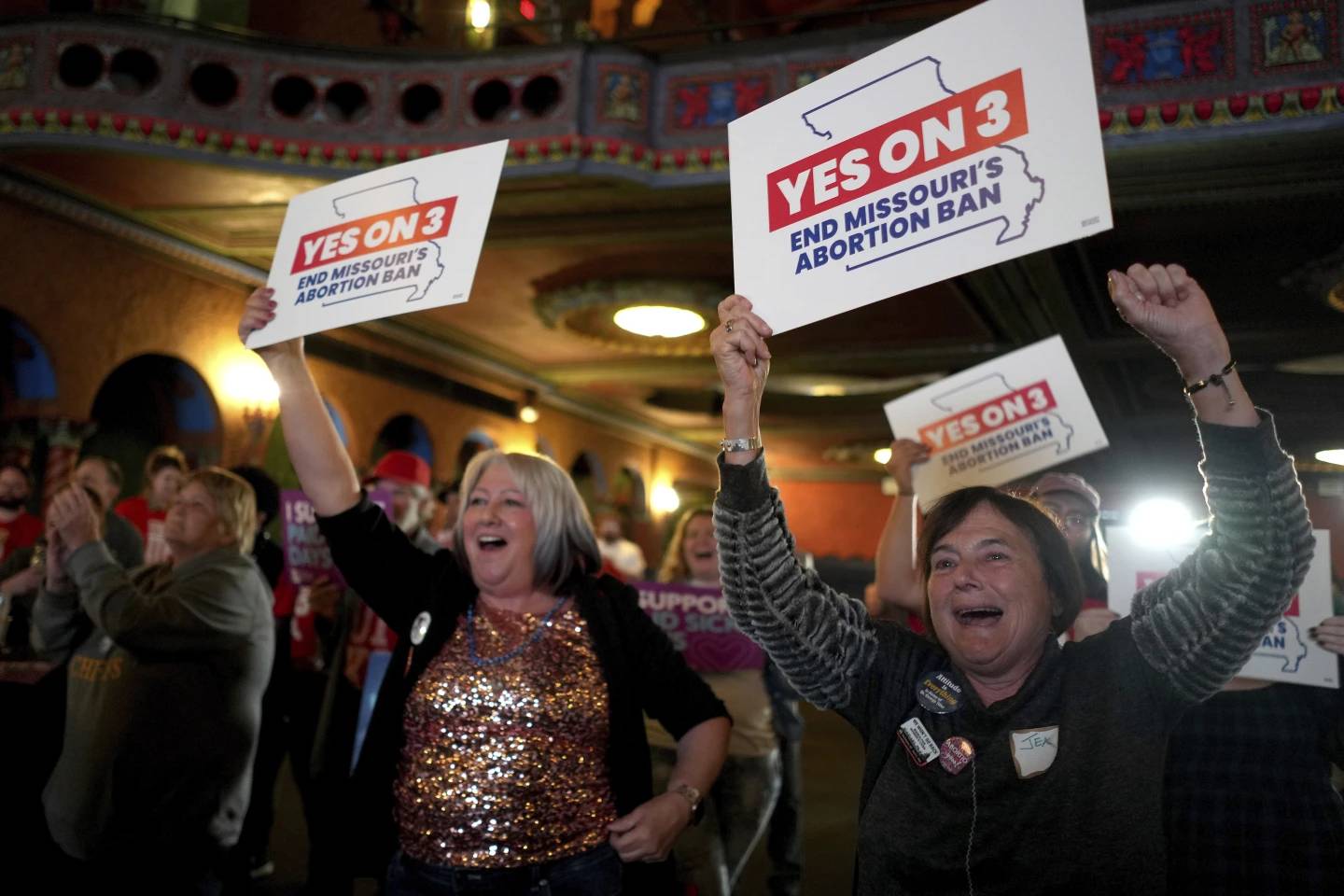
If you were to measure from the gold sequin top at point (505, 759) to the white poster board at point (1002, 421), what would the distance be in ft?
4.31

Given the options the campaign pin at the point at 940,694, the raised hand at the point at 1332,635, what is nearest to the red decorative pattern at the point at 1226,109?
the raised hand at the point at 1332,635

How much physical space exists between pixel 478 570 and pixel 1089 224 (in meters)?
1.25

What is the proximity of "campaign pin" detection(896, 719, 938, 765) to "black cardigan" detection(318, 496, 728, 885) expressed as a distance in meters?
0.58

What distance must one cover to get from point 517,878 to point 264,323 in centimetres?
121

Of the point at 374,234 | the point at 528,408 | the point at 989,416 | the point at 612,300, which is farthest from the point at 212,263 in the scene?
the point at 989,416

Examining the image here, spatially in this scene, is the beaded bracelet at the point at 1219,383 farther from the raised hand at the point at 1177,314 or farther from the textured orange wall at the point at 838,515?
the textured orange wall at the point at 838,515

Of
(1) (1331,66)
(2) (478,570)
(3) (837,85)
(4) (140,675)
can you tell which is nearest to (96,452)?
(4) (140,675)

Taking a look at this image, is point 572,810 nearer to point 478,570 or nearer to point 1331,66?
point 478,570

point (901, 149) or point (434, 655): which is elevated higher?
point (901, 149)

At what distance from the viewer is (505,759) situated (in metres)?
1.67

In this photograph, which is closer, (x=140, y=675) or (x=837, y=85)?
(x=837, y=85)

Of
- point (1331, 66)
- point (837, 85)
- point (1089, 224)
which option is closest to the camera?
point (1089, 224)

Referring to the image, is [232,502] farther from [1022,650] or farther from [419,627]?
[1022,650]

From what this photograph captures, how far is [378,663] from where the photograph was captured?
3348mm
